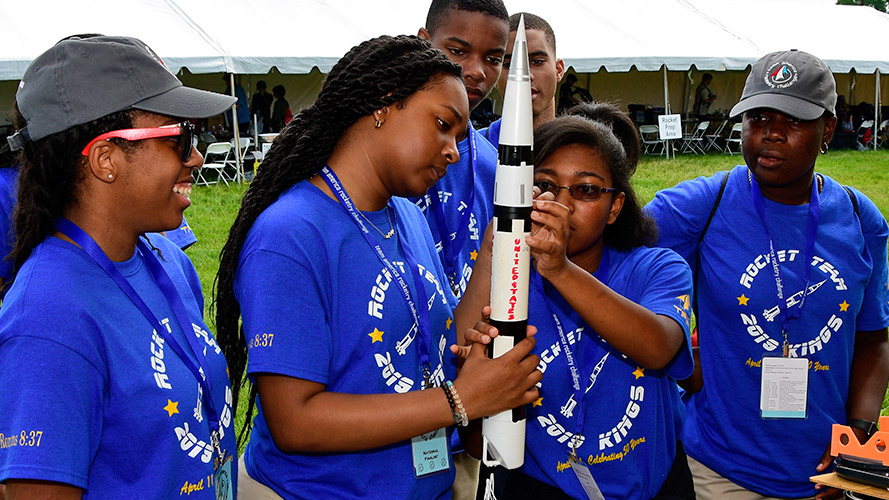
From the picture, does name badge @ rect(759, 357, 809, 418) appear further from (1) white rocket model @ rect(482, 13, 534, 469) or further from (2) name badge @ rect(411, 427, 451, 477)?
(2) name badge @ rect(411, 427, 451, 477)

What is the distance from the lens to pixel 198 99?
8.04ft

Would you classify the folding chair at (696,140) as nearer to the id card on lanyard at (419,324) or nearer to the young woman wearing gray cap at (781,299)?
the young woman wearing gray cap at (781,299)

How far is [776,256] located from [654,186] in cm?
1282

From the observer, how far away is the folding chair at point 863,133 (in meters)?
25.1

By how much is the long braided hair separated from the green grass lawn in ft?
9.99

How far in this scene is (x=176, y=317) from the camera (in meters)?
2.47

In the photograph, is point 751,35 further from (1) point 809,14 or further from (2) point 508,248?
(2) point 508,248

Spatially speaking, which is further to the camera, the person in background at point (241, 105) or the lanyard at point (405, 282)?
the person in background at point (241, 105)

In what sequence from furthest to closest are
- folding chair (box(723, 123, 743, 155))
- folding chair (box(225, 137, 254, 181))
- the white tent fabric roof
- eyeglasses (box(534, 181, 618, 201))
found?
folding chair (box(723, 123, 743, 155))
folding chair (box(225, 137, 254, 181))
the white tent fabric roof
eyeglasses (box(534, 181, 618, 201))

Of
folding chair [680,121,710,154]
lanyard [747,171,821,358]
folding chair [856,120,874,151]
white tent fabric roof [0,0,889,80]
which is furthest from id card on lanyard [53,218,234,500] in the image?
folding chair [856,120,874,151]

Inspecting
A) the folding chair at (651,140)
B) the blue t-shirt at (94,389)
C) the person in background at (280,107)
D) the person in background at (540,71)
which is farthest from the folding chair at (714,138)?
the blue t-shirt at (94,389)

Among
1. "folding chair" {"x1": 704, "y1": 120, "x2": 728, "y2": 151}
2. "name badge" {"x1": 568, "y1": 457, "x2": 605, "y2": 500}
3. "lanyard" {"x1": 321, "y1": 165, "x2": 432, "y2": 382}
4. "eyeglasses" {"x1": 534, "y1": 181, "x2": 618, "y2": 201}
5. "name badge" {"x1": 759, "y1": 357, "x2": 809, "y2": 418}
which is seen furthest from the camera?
"folding chair" {"x1": 704, "y1": 120, "x2": 728, "y2": 151}

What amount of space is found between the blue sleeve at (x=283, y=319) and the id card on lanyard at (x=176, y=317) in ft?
0.97

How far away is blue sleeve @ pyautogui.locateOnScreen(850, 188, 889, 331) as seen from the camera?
136 inches
